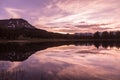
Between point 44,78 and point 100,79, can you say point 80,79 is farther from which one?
point 44,78

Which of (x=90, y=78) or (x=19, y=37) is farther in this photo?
(x=19, y=37)

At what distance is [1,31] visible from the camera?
11481 centimetres

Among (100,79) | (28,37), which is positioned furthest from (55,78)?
(28,37)

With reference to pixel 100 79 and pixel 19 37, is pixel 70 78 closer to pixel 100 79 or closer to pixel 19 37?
pixel 100 79

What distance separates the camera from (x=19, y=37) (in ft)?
475

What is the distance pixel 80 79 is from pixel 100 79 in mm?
1377

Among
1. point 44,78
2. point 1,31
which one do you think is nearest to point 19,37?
point 1,31

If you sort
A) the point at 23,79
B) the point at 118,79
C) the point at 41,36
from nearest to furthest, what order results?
1. the point at 23,79
2. the point at 118,79
3. the point at 41,36

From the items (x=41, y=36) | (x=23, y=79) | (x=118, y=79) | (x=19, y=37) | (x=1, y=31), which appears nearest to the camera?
(x=23, y=79)

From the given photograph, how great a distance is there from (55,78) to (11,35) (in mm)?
114454

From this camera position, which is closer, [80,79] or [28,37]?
[80,79]

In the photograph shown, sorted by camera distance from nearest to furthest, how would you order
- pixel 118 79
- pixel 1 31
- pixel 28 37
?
pixel 118 79 < pixel 1 31 < pixel 28 37

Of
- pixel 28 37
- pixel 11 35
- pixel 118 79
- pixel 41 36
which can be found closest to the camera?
pixel 118 79

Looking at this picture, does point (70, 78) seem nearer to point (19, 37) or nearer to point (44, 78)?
point (44, 78)
